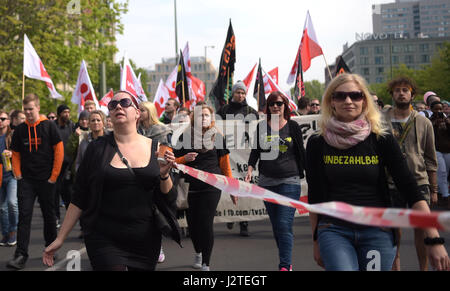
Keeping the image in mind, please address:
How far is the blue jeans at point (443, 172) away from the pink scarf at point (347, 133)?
315 inches

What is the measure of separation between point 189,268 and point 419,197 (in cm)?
379

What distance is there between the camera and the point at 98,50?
25.2 metres

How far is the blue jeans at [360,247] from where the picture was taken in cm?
301

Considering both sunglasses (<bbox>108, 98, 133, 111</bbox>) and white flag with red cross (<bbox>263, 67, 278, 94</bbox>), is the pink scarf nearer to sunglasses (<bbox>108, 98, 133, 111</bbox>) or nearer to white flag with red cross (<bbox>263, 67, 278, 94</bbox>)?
sunglasses (<bbox>108, 98, 133, 111</bbox>)

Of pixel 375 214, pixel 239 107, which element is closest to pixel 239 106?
pixel 239 107

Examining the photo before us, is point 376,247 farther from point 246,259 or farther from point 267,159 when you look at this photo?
point 246,259

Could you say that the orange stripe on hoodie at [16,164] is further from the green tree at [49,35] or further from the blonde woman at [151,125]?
the green tree at [49,35]

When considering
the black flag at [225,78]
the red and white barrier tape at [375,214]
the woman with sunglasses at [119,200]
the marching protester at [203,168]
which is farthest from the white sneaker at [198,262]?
the black flag at [225,78]

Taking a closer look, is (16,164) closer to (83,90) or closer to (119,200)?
(119,200)

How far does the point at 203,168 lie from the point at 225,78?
5662 millimetres

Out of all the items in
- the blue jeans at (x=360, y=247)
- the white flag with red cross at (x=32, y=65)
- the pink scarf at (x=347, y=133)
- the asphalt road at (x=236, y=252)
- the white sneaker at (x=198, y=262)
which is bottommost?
the asphalt road at (x=236, y=252)

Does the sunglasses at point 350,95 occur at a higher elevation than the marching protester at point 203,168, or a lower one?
higher

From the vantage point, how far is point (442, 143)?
34.7ft

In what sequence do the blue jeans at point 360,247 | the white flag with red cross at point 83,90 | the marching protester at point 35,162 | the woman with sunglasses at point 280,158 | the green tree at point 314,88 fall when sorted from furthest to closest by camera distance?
the green tree at point 314,88 → the white flag with red cross at point 83,90 → the marching protester at point 35,162 → the woman with sunglasses at point 280,158 → the blue jeans at point 360,247
